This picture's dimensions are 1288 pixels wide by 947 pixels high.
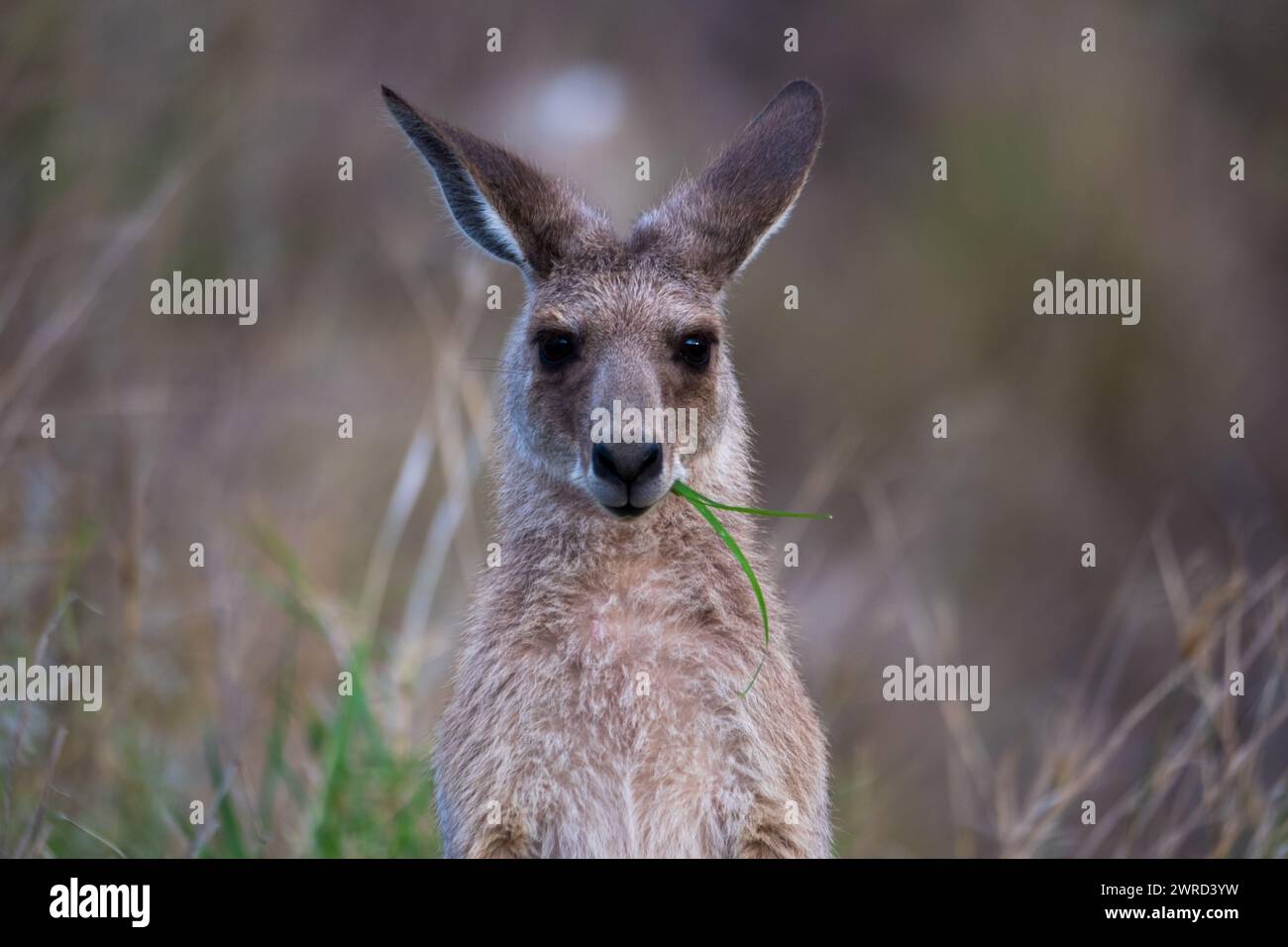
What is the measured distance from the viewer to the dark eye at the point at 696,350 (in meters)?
5.28

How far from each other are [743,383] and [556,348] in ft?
27.7

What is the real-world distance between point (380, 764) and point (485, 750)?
6.37ft

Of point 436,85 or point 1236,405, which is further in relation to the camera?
point 436,85

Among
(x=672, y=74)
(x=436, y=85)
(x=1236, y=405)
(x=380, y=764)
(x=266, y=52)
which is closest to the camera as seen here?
(x=380, y=764)

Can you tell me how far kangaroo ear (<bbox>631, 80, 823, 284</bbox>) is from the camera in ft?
18.0

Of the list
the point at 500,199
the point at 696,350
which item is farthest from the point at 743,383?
the point at 500,199

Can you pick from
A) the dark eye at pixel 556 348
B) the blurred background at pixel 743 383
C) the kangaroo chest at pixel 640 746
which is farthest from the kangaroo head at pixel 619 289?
the blurred background at pixel 743 383

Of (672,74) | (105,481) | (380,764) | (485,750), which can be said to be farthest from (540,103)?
(485,750)

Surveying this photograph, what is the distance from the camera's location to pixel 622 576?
5207 mm

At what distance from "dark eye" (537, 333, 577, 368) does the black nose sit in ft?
1.91

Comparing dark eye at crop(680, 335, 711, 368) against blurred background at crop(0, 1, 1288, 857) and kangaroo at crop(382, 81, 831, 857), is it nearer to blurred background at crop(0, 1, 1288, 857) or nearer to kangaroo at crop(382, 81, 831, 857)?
kangaroo at crop(382, 81, 831, 857)

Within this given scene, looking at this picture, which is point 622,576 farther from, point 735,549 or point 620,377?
point 620,377
